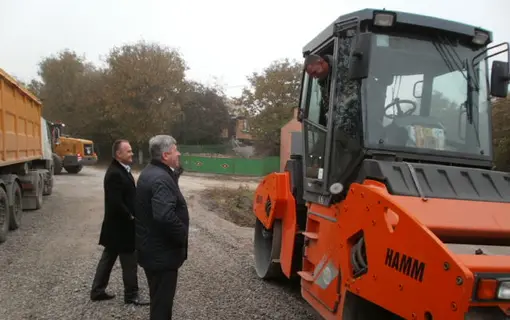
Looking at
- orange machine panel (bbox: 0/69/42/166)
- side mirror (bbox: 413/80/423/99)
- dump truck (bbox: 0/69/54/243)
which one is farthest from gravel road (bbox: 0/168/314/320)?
side mirror (bbox: 413/80/423/99)

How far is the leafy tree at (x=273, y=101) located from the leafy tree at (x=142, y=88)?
25.0 feet

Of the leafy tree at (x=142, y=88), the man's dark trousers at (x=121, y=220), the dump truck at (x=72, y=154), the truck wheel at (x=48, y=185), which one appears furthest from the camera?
the leafy tree at (x=142, y=88)

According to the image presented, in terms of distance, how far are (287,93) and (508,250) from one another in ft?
120

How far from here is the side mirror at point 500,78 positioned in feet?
11.7

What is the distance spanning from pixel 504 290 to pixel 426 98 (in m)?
1.83

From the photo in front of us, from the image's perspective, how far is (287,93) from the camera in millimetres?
38625

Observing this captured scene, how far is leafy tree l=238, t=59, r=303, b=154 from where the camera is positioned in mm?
37875

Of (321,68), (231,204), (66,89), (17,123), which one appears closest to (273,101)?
(66,89)

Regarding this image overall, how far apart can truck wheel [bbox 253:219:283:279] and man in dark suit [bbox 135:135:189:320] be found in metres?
1.95

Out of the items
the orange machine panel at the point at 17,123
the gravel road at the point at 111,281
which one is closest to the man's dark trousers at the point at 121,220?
the gravel road at the point at 111,281

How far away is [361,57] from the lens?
3295mm

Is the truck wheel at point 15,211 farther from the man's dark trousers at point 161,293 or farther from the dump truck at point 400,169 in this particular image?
the dump truck at point 400,169

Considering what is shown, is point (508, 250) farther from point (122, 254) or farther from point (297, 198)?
point (122, 254)

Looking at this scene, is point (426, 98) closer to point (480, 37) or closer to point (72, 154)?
point (480, 37)
